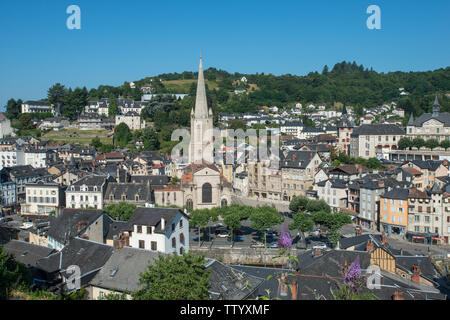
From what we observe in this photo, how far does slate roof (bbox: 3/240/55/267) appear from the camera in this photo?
1013 inches

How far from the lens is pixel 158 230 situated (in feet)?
89.1

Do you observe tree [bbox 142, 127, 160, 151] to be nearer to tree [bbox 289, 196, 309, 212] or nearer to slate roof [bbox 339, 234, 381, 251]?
tree [bbox 289, 196, 309, 212]

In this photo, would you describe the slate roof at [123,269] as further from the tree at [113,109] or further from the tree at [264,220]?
the tree at [113,109]

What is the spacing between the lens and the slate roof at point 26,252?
2572 cm

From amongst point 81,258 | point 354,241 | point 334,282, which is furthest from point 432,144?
point 81,258

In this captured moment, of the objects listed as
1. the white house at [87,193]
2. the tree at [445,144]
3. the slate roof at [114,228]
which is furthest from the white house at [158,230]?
the tree at [445,144]

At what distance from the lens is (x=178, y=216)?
28266 millimetres

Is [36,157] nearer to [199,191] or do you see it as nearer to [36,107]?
[199,191]

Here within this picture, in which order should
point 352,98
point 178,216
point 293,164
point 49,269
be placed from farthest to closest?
point 352,98
point 293,164
point 178,216
point 49,269

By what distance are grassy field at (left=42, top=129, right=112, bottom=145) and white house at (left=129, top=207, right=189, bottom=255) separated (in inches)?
2678
